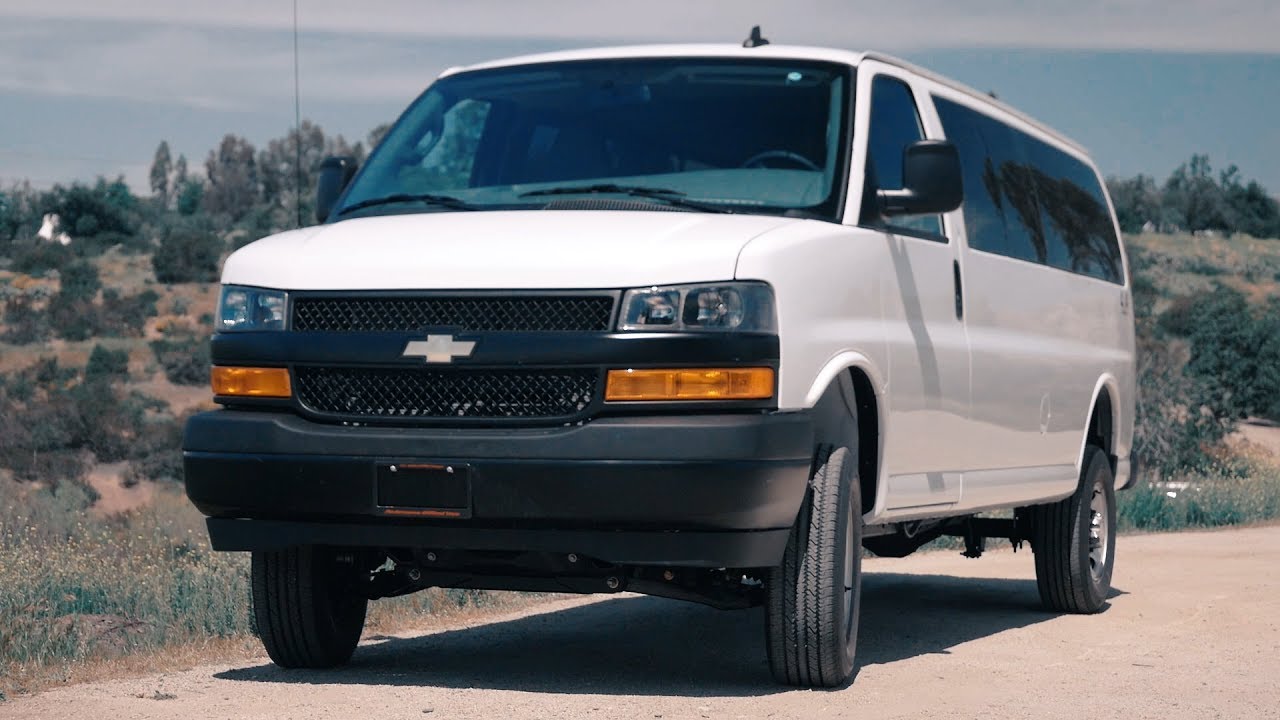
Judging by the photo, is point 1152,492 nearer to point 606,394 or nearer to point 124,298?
point 606,394

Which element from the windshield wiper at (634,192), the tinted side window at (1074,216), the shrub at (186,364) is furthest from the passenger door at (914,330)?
the shrub at (186,364)

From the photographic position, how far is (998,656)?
804cm

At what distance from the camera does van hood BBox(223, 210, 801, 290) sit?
6.03m

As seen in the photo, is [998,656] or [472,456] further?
[998,656]

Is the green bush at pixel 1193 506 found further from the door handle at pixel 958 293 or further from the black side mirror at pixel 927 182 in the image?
the black side mirror at pixel 927 182

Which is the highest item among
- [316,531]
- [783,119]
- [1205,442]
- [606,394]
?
[783,119]

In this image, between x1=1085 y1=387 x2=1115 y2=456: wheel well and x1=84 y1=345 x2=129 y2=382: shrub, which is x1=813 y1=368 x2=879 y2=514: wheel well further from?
x1=84 y1=345 x2=129 y2=382: shrub

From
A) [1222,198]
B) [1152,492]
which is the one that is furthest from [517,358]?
[1222,198]

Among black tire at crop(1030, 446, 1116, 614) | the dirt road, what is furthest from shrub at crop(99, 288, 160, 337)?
black tire at crop(1030, 446, 1116, 614)

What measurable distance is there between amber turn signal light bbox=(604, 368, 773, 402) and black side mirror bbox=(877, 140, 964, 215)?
141 cm

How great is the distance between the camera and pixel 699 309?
6.01m

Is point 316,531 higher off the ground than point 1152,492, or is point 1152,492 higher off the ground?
point 316,531

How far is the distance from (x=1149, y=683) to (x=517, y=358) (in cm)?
288

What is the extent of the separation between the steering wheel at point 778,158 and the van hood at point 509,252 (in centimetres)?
45
